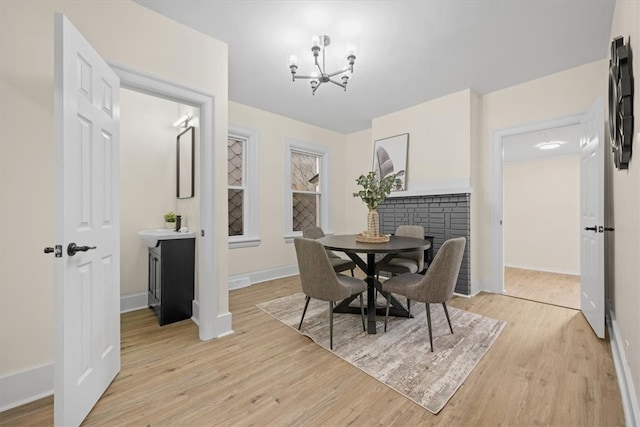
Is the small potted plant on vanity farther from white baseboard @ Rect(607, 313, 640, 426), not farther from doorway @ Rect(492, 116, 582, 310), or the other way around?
doorway @ Rect(492, 116, 582, 310)

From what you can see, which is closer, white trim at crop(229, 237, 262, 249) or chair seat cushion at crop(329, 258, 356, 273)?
chair seat cushion at crop(329, 258, 356, 273)

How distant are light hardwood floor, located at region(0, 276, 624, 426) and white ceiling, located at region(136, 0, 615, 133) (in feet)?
8.77

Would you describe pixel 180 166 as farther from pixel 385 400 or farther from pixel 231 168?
pixel 385 400

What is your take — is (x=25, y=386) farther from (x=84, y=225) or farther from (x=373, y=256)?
(x=373, y=256)

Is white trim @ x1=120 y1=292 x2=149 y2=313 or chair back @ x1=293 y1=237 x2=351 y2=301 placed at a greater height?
chair back @ x1=293 y1=237 x2=351 y2=301

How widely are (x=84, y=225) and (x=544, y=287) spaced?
17.0 ft

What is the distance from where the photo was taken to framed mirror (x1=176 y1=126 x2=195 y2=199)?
9.44 ft

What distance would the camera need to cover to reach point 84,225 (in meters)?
1.36

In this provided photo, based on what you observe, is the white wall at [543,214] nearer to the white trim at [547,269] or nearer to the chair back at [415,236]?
the white trim at [547,269]

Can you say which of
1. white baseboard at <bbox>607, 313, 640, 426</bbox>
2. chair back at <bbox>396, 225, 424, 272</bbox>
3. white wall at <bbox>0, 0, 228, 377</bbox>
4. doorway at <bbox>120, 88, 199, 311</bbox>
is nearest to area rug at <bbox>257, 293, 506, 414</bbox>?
chair back at <bbox>396, 225, 424, 272</bbox>

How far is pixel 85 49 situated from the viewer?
54.1 inches

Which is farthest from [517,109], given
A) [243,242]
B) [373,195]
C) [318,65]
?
[243,242]

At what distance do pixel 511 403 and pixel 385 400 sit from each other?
2.33 feet

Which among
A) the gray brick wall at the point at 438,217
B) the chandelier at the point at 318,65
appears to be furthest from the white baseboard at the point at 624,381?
the chandelier at the point at 318,65
